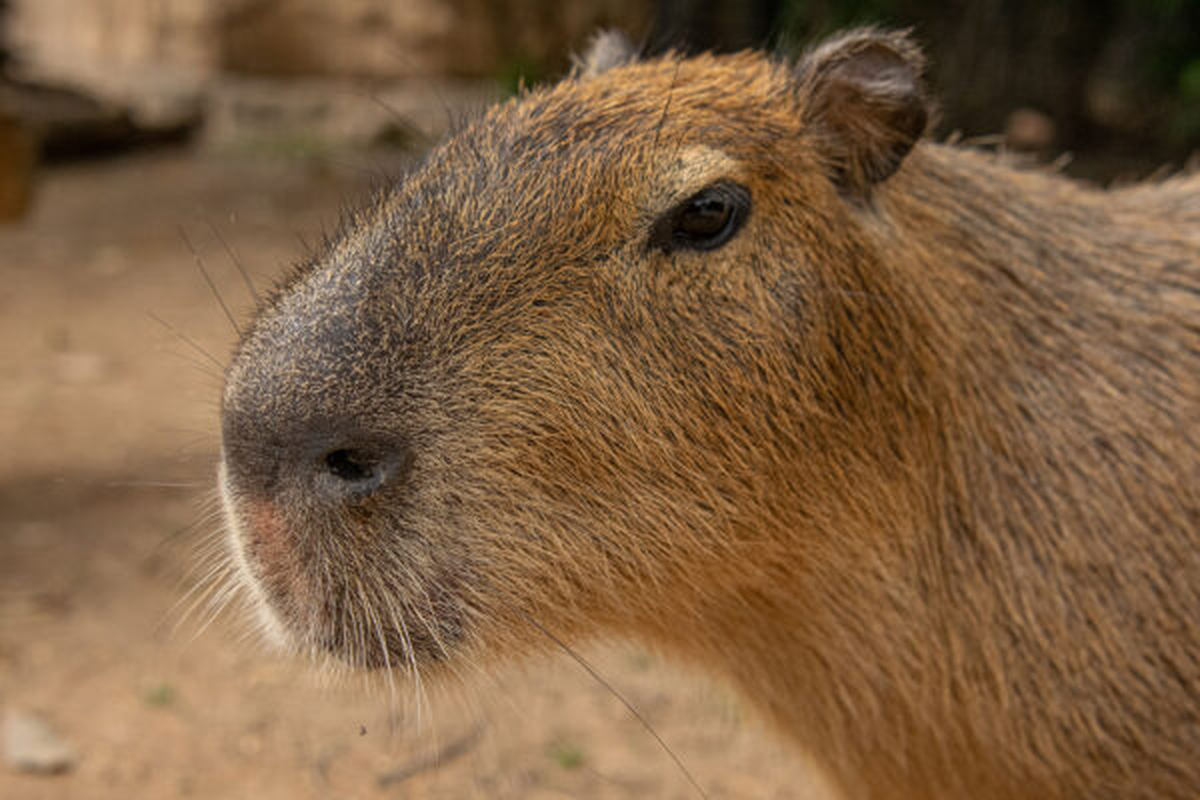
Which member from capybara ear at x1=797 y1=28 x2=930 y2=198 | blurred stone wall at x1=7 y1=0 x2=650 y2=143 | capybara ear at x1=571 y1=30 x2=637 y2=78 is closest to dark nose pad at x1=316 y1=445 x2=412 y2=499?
capybara ear at x1=797 y1=28 x2=930 y2=198

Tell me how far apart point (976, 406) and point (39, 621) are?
3.57 meters

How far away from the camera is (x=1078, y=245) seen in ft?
9.09

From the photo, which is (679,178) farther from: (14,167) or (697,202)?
(14,167)

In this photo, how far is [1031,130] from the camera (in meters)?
9.62

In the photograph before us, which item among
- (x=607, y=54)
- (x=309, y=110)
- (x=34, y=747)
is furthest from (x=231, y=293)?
(x=607, y=54)

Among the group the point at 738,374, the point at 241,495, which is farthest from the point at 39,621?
the point at 738,374

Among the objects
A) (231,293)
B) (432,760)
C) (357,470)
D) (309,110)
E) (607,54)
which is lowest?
(231,293)

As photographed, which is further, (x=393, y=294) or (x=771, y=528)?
(x=771, y=528)

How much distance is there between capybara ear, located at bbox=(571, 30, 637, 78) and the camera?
289 centimetres

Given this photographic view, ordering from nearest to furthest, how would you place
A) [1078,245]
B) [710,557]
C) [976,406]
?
[710,557] < [976,406] < [1078,245]

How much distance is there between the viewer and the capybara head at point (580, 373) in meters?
2.13

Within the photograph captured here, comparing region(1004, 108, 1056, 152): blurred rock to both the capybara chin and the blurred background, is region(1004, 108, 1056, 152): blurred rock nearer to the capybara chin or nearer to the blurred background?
the blurred background

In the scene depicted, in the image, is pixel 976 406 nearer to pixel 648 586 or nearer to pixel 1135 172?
pixel 648 586

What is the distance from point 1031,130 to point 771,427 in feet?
26.2
